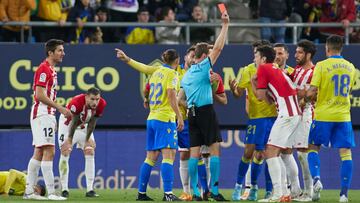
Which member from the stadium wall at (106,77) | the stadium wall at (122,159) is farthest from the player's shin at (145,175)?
the stadium wall at (106,77)

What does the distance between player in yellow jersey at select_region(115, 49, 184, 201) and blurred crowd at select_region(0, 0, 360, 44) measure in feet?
20.0

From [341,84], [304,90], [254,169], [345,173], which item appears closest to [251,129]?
[254,169]

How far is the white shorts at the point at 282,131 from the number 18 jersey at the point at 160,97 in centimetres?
184

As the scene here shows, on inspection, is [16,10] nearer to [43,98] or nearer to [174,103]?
[43,98]

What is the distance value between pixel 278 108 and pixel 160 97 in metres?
1.99

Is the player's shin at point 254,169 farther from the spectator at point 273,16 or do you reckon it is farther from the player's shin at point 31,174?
the spectator at point 273,16

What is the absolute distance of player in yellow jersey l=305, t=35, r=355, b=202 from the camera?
17609 millimetres

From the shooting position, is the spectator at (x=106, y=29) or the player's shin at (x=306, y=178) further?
the spectator at (x=106, y=29)

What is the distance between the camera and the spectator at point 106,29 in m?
24.5

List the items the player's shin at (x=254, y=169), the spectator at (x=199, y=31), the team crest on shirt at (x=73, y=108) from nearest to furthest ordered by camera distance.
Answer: the player's shin at (x=254, y=169) < the team crest on shirt at (x=73, y=108) < the spectator at (x=199, y=31)

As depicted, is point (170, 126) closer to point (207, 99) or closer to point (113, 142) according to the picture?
point (207, 99)

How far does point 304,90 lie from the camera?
18297 millimetres

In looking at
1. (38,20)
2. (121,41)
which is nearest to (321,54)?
(121,41)

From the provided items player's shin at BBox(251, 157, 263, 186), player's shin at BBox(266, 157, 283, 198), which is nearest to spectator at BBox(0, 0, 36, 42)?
player's shin at BBox(251, 157, 263, 186)
